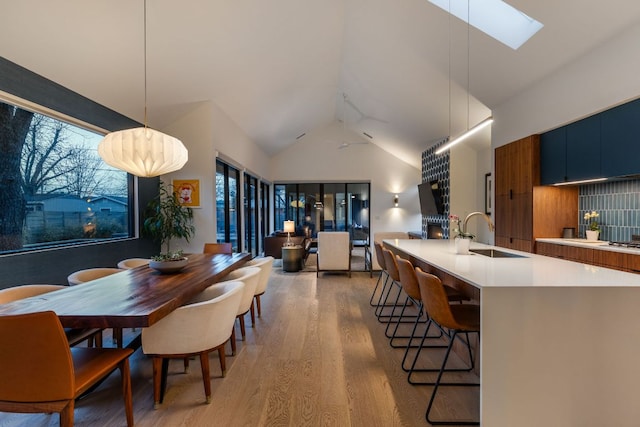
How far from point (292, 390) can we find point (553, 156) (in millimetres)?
3990

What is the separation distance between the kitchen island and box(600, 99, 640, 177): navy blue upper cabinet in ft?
6.35

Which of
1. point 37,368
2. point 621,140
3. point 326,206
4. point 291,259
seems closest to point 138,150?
point 37,368

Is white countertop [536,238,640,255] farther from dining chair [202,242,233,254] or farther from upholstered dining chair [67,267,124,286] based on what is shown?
upholstered dining chair [67,267,124,286]

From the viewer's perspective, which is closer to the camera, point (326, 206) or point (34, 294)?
point (34, 294)

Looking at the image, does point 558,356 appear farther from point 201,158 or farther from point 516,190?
point 201,158

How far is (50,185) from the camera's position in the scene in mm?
3182

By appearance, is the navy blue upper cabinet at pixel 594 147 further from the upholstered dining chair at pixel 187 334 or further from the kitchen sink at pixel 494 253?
the upholstered dining chair at pixel 187 334

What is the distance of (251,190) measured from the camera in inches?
303

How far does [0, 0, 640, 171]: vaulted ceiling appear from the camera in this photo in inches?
106

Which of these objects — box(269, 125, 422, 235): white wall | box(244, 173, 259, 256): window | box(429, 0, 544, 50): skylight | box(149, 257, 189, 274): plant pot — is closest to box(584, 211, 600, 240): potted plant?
box(429, 0, 544, 50): skylight

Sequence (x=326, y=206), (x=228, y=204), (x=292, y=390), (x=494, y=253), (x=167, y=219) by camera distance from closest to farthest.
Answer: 1. (x=292, y=390)
2. (x=494, y=253)
3. (x=167, y=219)
4. (x=228, y=204)
5. (x=326, y=206)

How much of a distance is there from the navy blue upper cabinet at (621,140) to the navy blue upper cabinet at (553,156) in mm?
494

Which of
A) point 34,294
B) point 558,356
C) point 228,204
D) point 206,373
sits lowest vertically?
point 206,373

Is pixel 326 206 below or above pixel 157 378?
above
